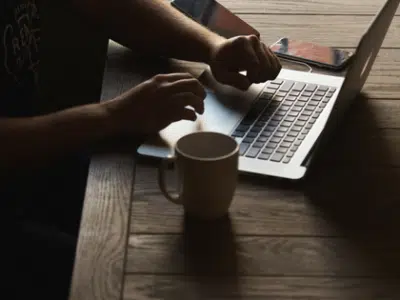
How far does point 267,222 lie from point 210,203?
78 mm

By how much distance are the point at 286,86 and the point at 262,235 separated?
15.5 inches

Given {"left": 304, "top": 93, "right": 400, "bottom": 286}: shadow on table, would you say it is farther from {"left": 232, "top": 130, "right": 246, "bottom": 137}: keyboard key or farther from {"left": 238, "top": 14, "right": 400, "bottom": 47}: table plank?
{"left": 238, "top": 14, "right": 400, "bottom": 47}: table plank

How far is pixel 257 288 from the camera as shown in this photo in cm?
81

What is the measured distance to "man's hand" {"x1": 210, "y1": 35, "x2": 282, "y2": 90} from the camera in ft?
3.93

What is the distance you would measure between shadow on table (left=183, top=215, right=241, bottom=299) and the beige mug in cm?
2

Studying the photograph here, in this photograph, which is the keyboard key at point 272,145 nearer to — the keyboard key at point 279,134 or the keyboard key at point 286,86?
the keyboard key at point 279,134

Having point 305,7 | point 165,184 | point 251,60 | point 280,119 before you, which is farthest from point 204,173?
point 305,7

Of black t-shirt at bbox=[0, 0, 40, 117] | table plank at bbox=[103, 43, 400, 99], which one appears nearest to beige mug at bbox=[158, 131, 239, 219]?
table plank at bbox=[103, 43, 400, 99]

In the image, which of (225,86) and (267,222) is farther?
(225,86)

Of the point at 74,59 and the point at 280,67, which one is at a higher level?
the point at 280,67

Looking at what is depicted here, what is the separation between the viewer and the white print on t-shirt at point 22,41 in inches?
48.3

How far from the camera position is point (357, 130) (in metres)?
1.11

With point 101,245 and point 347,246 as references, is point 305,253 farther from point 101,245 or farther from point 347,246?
point 101,245

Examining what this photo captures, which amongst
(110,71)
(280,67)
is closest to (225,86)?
(280,67)
